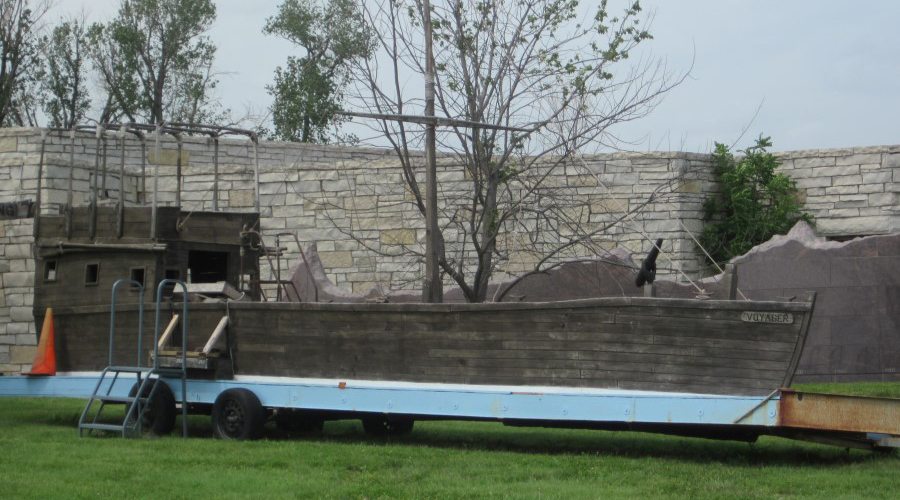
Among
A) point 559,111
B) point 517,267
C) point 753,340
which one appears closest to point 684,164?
point 517,267

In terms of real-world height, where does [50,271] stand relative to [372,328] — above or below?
above

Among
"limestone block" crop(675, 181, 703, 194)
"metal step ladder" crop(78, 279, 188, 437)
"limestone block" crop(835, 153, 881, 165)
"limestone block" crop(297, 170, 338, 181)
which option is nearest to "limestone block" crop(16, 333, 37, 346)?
"limestone block" crop(297, 170, 338, 181)

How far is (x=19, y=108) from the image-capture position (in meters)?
32.8

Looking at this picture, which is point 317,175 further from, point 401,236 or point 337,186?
point 401,236

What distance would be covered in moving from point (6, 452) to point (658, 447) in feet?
18.2

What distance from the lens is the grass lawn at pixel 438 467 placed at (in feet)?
25.8

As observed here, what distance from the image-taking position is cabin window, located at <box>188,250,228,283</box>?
13.4 metres

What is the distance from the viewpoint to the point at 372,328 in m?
10.5

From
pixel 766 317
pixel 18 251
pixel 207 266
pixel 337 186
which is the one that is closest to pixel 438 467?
pixel 766 317

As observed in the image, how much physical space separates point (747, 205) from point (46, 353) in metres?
9.99

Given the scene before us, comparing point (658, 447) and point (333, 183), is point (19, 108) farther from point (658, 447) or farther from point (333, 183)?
point (658, 447)

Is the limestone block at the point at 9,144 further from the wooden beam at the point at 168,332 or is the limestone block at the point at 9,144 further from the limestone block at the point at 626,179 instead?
the limestone block at the point at 626,179

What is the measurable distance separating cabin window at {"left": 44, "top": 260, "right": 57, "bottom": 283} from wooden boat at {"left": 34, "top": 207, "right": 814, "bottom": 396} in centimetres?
2

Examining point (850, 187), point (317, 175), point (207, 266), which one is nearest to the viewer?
point (207, 266)
